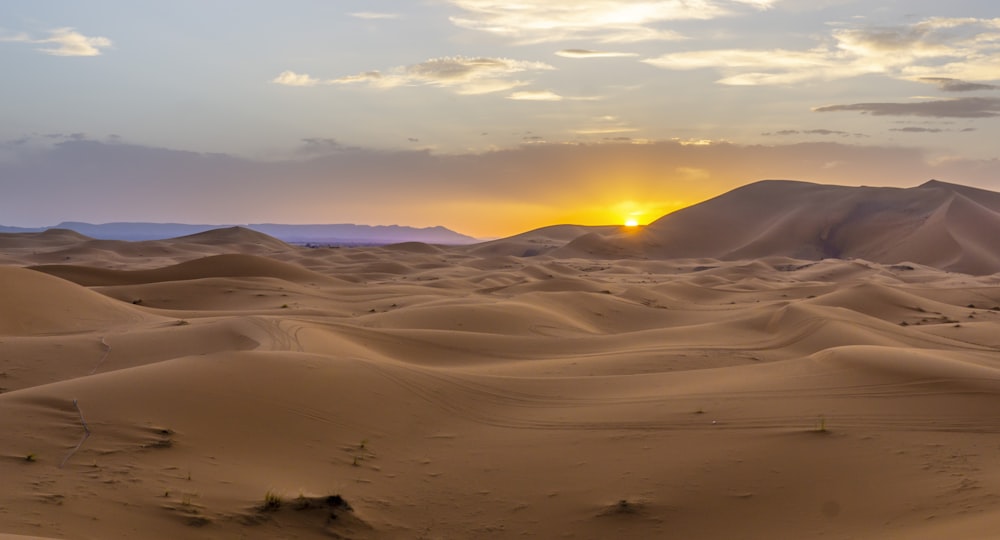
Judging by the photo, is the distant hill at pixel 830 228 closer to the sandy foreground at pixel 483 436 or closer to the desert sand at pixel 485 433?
the desert sand at pixel 485 433

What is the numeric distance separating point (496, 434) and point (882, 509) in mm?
3701

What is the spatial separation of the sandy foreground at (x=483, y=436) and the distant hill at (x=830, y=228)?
131ft

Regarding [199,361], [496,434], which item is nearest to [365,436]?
[496,434]

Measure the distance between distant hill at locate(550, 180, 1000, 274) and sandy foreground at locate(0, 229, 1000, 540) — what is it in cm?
3991

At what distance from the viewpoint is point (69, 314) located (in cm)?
1551

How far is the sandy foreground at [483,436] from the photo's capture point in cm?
566

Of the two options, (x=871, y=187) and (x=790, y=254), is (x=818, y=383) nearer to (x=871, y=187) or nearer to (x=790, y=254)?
(x=790, y=254)

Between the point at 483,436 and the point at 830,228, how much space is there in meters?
60.4

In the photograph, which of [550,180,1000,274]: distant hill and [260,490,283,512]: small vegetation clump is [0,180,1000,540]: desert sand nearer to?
[260,490,283,512]: small vegetation clump

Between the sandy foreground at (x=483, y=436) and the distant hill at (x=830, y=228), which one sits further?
the distant hill at (x=830, y=228)

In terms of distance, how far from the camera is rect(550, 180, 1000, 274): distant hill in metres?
50.6

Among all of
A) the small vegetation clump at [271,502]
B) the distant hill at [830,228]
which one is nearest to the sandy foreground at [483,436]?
the small vegetation clump at [271,502]

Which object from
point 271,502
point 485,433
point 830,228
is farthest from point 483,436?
point 830,228

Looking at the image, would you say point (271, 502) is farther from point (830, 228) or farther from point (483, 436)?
point (830, 228)
